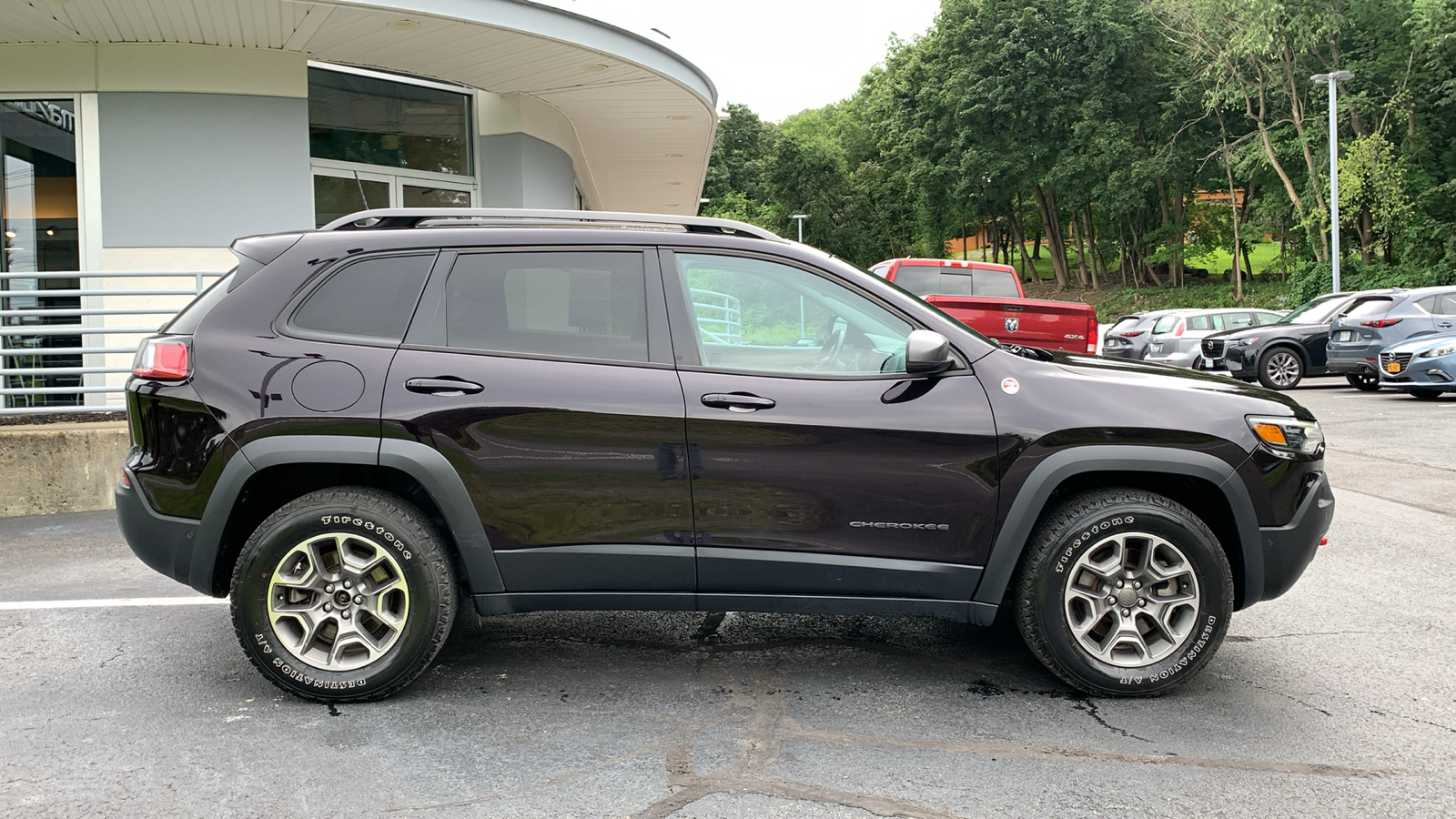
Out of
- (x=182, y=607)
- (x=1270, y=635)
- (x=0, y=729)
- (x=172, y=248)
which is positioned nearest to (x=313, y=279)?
(x=0, y=729)

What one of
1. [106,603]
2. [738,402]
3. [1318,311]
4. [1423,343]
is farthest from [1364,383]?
[106,603]

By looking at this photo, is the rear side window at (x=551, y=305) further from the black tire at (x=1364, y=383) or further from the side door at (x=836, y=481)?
the black tire at (x=1364, y=383)

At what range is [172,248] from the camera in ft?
37.1

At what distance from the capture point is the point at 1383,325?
16328 millimetres

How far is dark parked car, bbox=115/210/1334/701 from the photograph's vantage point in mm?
3869

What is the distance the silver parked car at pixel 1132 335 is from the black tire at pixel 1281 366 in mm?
4736

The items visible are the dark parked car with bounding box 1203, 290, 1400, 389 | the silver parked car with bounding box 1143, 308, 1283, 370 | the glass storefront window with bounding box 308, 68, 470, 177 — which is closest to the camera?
the glass storefront window with bounding box 308, 68, 470, 177

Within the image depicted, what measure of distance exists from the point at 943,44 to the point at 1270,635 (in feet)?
159

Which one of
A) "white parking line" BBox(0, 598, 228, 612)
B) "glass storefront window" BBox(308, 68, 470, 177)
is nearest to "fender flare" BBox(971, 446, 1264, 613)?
"white parking line" BBox(0, 598, 228, 612)

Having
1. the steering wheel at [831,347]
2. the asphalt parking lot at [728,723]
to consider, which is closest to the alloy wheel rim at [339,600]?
the asphalt parking lot at [728,723]

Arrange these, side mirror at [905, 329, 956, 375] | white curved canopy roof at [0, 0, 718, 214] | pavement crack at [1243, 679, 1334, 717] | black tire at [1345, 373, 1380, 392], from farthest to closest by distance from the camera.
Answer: black tire at [1345, 373, 1380, 392]
white curved canopy roof at [0, 0, 718, 214]
pavement crack at [1243, 679, 1334, 717]
side mirror at [905, 329, 956, 375]

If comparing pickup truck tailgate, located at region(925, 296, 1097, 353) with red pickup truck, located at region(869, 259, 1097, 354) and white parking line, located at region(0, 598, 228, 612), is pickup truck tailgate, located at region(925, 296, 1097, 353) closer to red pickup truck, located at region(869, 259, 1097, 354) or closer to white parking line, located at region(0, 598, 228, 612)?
red pickup truck, located at region(869, 259, 1097, 354)

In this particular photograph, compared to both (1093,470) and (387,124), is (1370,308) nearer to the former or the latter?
(387,124)

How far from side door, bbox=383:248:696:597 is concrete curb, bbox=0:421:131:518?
5.18 metres
